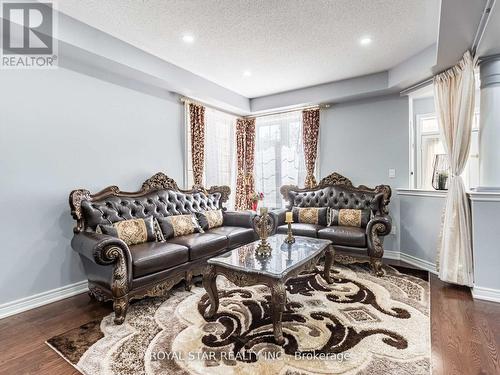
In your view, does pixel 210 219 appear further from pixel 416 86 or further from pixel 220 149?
pixel 416 86

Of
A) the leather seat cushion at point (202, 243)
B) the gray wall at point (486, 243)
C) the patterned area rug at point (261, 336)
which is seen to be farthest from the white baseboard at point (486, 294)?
the leather seat cushion at point (202, 243)

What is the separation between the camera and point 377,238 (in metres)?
3.42

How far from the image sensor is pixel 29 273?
8.89ft

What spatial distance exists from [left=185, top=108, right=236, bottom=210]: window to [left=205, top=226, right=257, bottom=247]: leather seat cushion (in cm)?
115

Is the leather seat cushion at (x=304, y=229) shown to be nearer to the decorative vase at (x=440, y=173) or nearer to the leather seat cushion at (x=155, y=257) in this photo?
the leather seat cushion at (x=155, y=257)

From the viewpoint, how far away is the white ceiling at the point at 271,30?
251 cm

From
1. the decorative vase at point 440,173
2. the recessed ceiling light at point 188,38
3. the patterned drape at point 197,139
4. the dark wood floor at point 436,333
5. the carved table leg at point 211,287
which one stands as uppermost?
the recessed ceiling light at point 188,38

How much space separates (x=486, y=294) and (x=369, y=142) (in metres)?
2.63

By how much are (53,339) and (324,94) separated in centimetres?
475

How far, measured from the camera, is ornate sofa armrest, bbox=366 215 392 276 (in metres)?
3.38

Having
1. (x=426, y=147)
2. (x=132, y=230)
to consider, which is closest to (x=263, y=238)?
(x=132, y=230)

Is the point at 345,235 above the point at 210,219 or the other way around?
the other way around

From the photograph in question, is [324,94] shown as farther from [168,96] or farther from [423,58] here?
[168,96]

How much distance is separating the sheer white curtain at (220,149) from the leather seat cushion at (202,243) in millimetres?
1637
